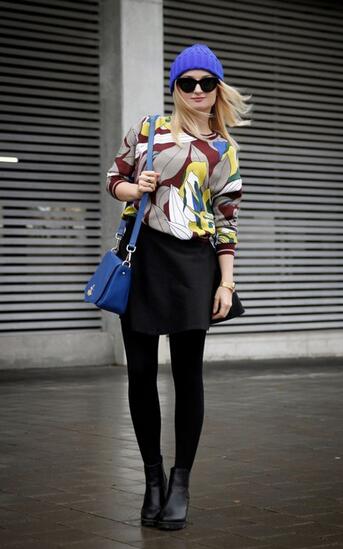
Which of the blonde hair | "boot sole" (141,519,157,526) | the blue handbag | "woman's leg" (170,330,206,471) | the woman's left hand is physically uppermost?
the blonde hair

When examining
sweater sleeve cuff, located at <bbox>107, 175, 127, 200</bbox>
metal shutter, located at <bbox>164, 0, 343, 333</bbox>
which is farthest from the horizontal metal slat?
Result: sweater sleeve cuff, located at <bbox>107, 175, 127, 200</bbox>

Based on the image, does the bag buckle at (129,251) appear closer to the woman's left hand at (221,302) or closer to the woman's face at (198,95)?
the woman's left hand at (221,302)

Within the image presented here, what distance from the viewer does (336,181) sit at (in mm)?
15523

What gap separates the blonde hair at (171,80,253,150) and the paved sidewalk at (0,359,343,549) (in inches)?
62.7

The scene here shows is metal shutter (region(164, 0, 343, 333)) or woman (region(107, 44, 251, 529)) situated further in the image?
metal shutter (region(164, 0, 343, 333))

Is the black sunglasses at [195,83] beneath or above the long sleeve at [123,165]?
above

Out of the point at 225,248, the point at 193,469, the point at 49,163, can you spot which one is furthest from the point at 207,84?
the point at 49,163

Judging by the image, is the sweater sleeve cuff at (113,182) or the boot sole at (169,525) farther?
the sweater sleeve cuff at (113,182)

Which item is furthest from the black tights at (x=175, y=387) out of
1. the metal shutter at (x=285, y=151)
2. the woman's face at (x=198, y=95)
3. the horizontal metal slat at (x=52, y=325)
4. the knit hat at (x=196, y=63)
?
the metal shutter at (x=285, y=151)

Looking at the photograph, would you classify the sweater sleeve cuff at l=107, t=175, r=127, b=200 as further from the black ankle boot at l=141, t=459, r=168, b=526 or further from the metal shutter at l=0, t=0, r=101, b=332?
the metal shutter at l=0, t=0, r=101, b=332

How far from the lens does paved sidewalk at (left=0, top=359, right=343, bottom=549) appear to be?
176 inches

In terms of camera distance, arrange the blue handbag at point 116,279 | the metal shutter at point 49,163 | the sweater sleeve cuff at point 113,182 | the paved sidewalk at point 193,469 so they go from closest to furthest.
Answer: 1. the paved sidewalk at point 193,469
2. the blue handbag at point 116,279
3. the sweater sleeve cuff at point 113,182
4. the metal shutter at point 49,163

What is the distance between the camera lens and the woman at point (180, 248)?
4.64m

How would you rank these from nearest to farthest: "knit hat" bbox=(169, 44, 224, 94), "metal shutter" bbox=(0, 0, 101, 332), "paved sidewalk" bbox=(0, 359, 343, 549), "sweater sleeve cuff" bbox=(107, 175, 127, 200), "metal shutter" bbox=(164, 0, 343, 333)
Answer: "paved sidewalk" bbox=(0, 359, 343, 549) < "knit hat" bbox=(169, 44, 224, 94) < "sweater sleeve cuff" bbox=(107, 175, 127, 200) < "metal shutter" bbox=(0, 0, 101, 332) < "metal shutter" bbox=(164, 0, 343, 333)
